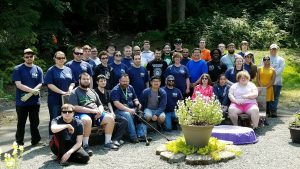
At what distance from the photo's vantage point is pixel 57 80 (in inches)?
320

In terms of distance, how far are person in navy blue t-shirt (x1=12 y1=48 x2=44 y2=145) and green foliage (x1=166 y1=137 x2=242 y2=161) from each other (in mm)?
2631

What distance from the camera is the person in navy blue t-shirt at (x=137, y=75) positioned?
9625 millimetres

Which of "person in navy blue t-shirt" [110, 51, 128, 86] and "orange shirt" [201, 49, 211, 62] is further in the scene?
"orange shirt" [201, 49, 211, 62]

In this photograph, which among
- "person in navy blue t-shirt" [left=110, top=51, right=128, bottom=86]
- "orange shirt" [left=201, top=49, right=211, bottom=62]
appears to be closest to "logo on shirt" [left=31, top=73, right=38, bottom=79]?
"person in navy blue t-shirt" [left=110, top=51, right=128, bottom=86]

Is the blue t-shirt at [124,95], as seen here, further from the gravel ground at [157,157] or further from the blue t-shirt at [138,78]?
the gravel ground at [157,157]

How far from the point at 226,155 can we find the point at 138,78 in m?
3.28

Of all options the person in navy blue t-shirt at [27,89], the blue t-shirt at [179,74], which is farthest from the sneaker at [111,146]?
the blue t-shirt at [179,74]

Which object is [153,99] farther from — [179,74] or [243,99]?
[243,99]

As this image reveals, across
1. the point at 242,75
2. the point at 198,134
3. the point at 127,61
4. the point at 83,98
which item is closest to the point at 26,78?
the point at 83,98

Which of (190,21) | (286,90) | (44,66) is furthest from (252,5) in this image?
(44,66)

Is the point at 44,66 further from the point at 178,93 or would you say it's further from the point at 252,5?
the point at 252,5

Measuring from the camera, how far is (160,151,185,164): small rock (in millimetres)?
6992

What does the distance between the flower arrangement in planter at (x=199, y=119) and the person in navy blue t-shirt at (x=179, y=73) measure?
2.70 meters

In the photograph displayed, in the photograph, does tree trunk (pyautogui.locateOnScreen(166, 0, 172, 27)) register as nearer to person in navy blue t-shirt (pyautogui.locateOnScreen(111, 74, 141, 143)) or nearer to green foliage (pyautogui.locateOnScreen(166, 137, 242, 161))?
person in navy blue t-shirt (pyautogui.locateOnScreen(111, 74, 141, 143))
